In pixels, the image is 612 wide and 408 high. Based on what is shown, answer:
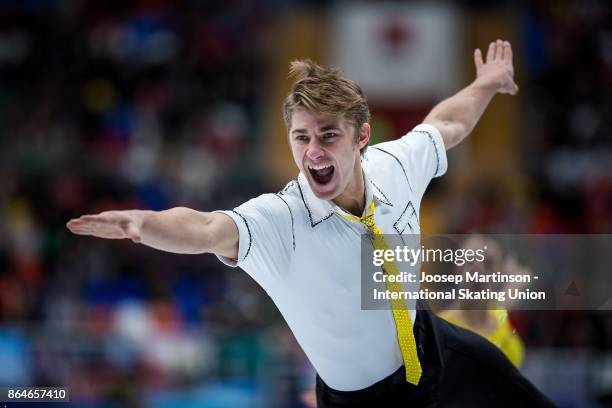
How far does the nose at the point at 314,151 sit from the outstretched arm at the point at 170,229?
52cm

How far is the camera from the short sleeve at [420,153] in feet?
17.3

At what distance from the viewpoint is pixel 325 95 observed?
457 centimetres

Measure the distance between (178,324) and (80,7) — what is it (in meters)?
8.28

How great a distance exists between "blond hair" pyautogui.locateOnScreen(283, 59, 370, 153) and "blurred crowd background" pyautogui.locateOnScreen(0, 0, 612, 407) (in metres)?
4.85

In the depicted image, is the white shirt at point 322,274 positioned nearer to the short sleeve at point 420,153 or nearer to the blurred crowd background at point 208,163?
the short sleeve at point 420,153

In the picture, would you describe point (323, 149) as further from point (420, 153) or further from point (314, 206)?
point (420, 153)

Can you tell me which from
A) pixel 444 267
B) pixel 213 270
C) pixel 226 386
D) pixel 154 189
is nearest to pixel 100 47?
pixel 154 189

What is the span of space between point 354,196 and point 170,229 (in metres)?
1.18

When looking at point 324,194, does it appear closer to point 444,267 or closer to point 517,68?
point 444,267

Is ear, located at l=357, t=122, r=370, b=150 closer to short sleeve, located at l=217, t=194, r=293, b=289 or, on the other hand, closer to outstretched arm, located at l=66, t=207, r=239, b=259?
short sleeve, located at l=217, t=194, r=293, b=289

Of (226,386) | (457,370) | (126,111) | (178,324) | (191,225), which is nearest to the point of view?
(191,225)

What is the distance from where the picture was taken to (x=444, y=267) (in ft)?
18.5

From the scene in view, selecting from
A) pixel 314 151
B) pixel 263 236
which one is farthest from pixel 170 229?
pixel 314 151

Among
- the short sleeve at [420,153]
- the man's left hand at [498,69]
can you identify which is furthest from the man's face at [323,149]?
the man's left hand at [498,69]
